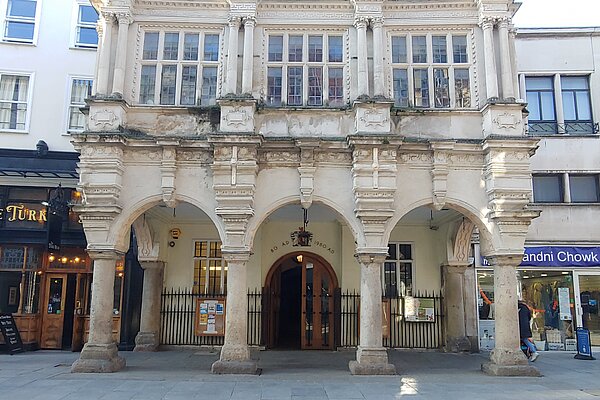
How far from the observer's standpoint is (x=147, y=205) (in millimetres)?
12539

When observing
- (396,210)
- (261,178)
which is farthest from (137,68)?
(396,210)

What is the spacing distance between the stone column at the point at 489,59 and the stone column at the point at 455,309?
18.5 feet

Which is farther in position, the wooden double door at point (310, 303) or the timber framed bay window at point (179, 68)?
the wooden double door at point (310, 303)

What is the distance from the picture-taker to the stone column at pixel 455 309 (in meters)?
15.8

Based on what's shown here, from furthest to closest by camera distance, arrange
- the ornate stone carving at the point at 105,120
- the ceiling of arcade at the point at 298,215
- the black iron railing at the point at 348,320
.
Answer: the black iron railing at the point at 348,320 < the ceiling of arcade at the point at 298,215 < the ornate stone carving at the point at 105,120

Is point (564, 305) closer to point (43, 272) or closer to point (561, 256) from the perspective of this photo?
point (561, 256)

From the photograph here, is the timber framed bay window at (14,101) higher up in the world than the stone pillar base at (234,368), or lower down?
higher up

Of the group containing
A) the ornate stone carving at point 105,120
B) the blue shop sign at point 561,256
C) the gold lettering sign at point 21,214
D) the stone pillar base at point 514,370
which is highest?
the ornate stone carving at point 105,120

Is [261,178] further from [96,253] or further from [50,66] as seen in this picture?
[50,66]

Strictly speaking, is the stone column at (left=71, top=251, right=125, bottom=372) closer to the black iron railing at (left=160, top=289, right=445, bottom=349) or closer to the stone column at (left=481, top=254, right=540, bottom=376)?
the black iron railing at (left=160, top=289, right=445, bottom=349)

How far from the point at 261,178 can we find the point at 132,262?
633cm

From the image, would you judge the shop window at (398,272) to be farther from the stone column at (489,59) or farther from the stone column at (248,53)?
the stone column at (248,53)

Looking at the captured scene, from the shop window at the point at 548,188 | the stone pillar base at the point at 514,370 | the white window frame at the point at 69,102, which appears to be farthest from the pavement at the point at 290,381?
the white window frame at the point at 69,102

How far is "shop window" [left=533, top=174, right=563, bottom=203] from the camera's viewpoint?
17062mm
